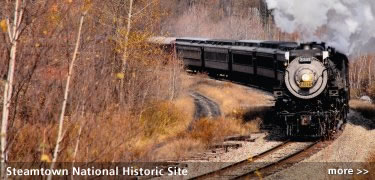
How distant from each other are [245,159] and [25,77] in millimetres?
9048

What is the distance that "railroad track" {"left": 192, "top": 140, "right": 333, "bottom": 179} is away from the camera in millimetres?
13945

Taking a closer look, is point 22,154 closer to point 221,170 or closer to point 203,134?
point 221,170

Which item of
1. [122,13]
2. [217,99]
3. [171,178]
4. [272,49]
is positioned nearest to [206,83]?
[217,99]

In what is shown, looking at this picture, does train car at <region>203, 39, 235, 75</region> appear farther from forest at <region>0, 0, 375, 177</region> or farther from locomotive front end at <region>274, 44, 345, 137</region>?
locomotive front end at <region>274, 44, 345, 137</region>

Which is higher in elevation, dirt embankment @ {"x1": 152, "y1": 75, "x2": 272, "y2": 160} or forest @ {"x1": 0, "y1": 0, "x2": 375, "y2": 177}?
forest @ {"x1": 0, "y1": 0, "x2": 375, "y2": 177}

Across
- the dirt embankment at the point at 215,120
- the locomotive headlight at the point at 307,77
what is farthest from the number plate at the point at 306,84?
the dirt embankment at the point at 215,120

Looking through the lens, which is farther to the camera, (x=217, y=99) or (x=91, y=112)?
(x=217, y=99)

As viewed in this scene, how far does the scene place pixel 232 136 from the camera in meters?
20.6

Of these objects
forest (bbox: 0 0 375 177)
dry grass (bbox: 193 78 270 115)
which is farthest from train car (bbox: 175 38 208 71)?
forest (bbox: 0 0 375 177)

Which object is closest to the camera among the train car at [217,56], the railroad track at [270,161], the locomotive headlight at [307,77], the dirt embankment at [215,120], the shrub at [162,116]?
the railroad track at [270,161]

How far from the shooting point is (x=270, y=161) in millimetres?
16109

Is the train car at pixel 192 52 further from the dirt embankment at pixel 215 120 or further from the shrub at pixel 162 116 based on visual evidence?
the shrub at pixel 162 116

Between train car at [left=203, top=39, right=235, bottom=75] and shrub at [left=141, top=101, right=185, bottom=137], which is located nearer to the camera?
shrub at [left=141, top=101, right=185, bottom=137]

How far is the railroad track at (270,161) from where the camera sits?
13945 millimetres
